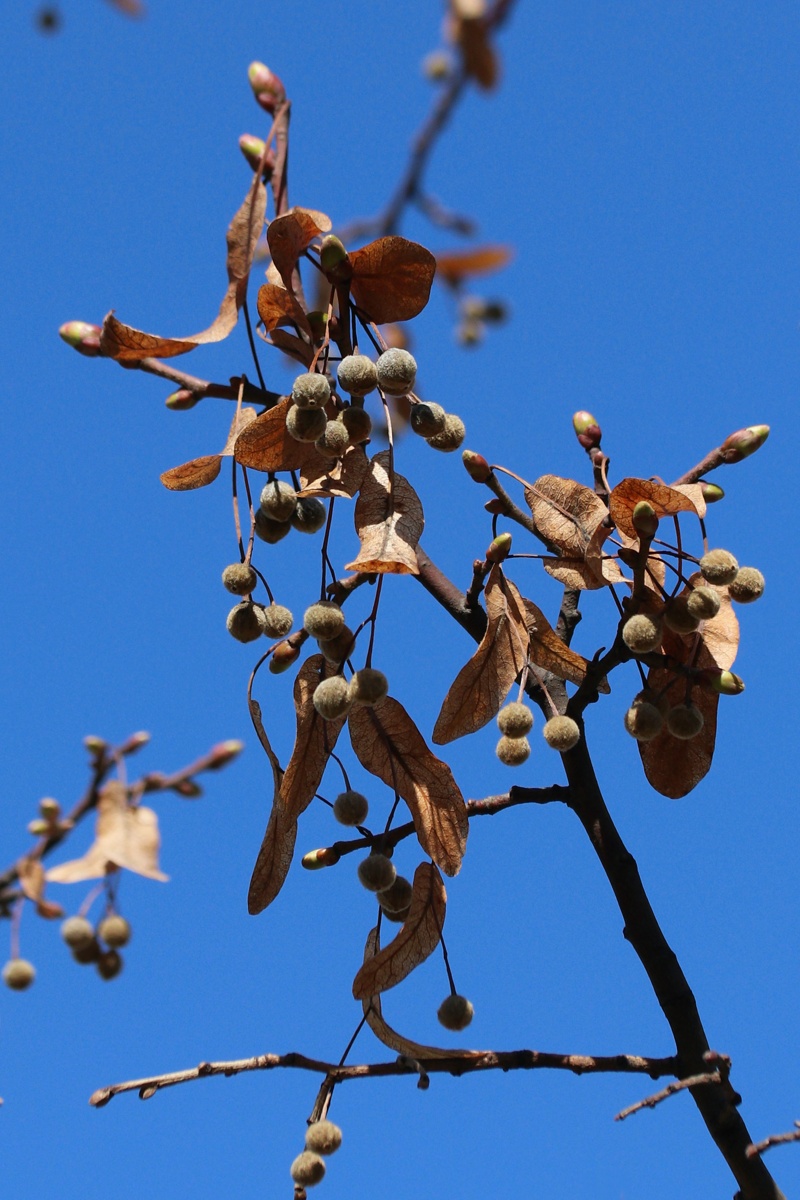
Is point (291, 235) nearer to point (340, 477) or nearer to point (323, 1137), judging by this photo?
point (340, 477)

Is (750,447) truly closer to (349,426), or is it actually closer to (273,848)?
(349,426)

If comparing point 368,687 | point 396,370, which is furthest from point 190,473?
point 368,687

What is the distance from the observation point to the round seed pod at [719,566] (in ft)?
5.53

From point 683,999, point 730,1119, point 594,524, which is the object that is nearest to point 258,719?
point 594,524

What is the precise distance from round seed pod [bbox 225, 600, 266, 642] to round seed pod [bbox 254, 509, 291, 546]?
101 millimetres

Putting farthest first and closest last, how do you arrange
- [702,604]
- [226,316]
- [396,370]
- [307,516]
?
[226,316]
[307,516]
[396,370]
[702,604]

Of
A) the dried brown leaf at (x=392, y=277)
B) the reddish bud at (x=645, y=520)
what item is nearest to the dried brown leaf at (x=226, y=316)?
the dried brown leaf at (x=392, y=277)

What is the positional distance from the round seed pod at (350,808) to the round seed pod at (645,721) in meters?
0.40

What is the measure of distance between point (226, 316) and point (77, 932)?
39.0 inches

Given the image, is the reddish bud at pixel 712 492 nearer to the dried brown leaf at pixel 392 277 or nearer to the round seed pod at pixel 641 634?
the round seed pod at pixel 641 634

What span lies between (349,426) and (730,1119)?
1.06 m

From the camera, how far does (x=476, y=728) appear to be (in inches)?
69.8

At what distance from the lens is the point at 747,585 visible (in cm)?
174

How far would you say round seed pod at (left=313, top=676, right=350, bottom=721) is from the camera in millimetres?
1671
